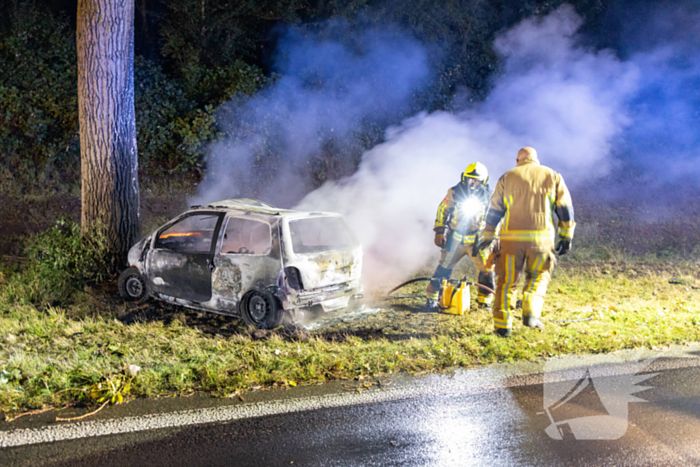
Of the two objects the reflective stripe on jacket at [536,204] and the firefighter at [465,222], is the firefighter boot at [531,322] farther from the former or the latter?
the firefighter at [465,222]

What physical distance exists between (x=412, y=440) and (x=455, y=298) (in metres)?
2.91

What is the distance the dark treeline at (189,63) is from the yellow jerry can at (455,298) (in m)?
6.14

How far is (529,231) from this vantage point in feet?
16.9

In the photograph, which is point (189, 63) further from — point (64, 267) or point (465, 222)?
point (465, 222)

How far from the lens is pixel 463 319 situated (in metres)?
5.80

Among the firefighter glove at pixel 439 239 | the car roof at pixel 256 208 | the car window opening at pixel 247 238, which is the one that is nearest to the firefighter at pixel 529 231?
the firefighter glove at pixel 439 239

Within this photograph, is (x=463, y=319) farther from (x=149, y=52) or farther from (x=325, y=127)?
(x=149, y=52)

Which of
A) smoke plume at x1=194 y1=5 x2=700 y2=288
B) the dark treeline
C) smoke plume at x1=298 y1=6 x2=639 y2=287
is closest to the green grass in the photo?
smoke plume at x1=298 y1=6 x2=639 y2=287

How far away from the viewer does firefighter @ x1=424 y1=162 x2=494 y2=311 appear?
6148 mm

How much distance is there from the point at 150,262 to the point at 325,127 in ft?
21.2

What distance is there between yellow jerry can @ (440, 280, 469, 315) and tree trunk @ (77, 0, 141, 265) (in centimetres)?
425

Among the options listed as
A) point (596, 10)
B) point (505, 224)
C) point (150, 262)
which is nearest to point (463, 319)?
point (505, 224)
